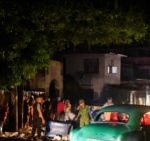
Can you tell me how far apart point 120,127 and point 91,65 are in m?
33.2

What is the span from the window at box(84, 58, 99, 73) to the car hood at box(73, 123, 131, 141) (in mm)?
32090

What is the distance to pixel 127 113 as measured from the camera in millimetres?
15203

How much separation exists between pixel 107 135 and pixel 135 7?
3695mm

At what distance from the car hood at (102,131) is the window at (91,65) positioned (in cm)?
3209

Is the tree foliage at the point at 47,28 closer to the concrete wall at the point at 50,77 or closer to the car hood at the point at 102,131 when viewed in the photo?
the car hood at the point at 102,131

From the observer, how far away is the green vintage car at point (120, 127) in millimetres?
14484

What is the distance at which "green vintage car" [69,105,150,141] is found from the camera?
14.5 meters

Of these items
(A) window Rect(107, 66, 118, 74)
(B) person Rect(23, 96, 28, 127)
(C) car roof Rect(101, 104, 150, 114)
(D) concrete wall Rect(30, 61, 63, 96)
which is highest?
(A) window Rect(107, 66, 118, 74)

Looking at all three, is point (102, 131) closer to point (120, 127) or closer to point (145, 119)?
point (120, 127)

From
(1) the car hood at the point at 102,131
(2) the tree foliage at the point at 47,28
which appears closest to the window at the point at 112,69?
(2) the tree foliage at the point at 47,28

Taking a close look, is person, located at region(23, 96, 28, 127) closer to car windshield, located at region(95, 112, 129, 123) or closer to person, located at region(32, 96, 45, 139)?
person, located at region(32, 96, 45, 139)

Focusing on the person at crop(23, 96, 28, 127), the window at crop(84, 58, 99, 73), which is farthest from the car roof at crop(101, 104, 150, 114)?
the window at crop(84, 58, 99, 73)

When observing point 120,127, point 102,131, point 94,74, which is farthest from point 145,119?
point 94,74

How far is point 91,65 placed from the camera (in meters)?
47.9
